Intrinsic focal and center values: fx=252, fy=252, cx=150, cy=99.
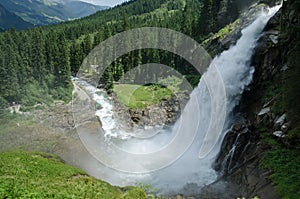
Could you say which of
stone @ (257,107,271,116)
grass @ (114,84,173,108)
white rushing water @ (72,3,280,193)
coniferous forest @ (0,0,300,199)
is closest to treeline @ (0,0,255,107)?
coniferous forest @ (0,0,300,199)

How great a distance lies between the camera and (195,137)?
103 feet

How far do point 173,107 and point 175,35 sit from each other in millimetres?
21860

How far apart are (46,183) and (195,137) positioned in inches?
821

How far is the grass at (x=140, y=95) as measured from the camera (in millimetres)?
43375

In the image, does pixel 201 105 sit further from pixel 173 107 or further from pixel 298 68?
pixel 298 68

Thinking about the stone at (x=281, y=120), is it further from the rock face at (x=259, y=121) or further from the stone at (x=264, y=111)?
the stone at (x=264, y=111)

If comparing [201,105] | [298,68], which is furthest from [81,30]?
[298,68]

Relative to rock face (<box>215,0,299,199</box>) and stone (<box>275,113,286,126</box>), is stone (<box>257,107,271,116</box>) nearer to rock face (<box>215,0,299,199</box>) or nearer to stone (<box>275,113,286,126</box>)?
rock face (<box>215,0,299,199</box>)

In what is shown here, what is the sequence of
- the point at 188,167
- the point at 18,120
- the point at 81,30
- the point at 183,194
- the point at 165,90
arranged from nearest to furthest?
the point at 183,194 → the point at 188,167 → the point at 18,120 → the point at 165,90 → the point at 81,30

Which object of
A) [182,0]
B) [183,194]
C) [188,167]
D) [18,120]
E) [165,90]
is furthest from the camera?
[182,0]

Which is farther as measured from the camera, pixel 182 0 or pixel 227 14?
pixel 182 0

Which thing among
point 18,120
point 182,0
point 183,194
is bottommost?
point 18,120

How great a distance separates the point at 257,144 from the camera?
2195cm

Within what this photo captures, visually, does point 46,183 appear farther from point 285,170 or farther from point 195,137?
point 195,137
